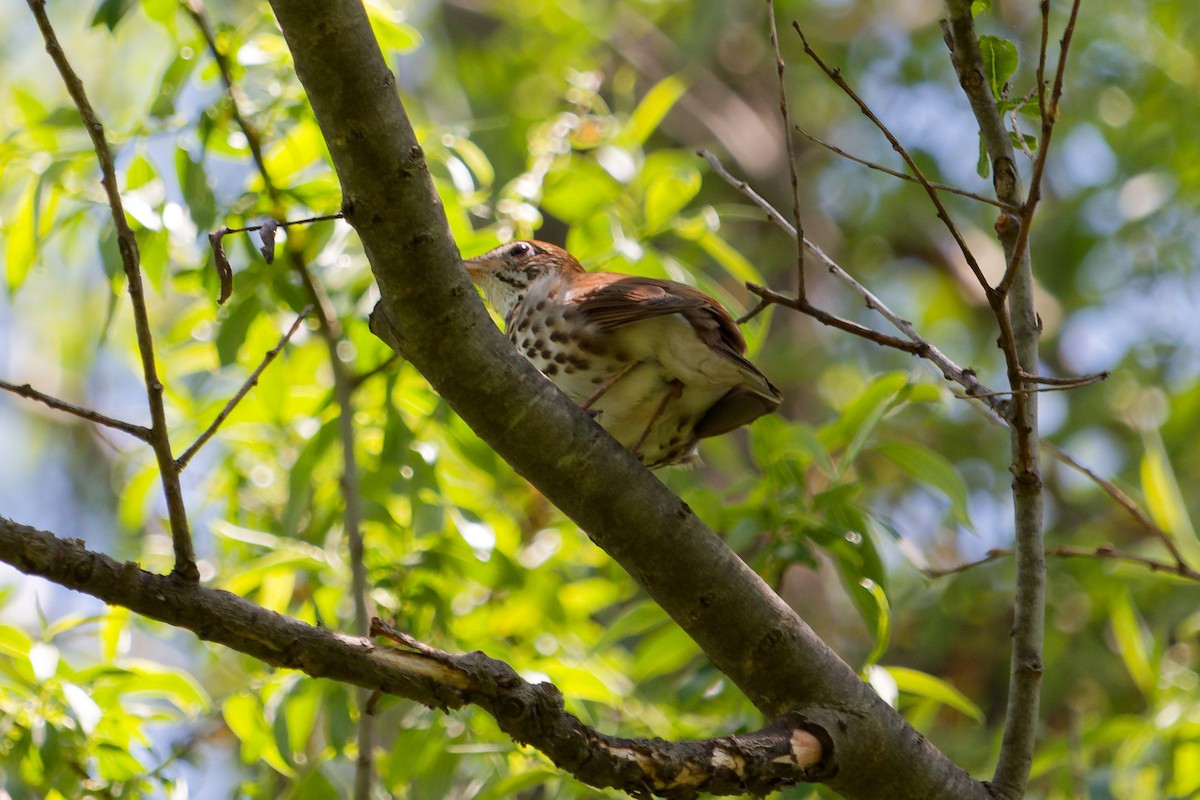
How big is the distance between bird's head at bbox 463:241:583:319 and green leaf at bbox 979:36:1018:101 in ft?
5.81

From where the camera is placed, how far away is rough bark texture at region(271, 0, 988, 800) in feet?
7.32

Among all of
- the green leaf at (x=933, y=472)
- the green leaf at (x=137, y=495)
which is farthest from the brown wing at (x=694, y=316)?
the green leaf at (x=137, y=495)

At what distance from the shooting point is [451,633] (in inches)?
167

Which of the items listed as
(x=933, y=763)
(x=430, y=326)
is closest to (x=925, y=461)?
(x=933, y=763)

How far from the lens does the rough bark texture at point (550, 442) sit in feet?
7.32

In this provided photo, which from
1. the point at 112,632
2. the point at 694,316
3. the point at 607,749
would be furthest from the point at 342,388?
the point at 607,749

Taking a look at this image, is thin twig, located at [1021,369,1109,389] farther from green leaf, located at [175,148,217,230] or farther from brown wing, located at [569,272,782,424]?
green leaf, located at [175,148,217,230]

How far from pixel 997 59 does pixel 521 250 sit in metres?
1.93

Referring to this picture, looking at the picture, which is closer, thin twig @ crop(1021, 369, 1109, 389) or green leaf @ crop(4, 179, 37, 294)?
thin twig @ crop(1021, 369, 1109, 389)

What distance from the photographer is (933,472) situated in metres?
3.48

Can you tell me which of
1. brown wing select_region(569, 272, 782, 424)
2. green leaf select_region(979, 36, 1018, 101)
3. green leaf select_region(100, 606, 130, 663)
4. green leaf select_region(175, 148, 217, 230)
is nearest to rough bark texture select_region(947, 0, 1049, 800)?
green leaf select_region(979, 36, 1018, 101)

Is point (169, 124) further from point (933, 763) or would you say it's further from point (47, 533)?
point (933, 763)

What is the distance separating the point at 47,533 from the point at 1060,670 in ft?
19.4

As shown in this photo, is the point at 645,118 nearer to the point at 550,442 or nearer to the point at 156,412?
the point at 550,442
